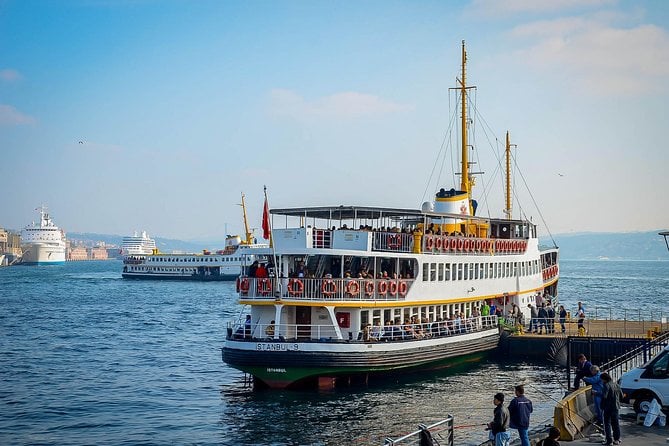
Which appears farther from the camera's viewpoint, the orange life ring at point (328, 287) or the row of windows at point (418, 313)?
the row of windows at point (418, 313)

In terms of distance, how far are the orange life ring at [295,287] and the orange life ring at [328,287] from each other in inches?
34.0

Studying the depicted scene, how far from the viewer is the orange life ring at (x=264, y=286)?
31984mm

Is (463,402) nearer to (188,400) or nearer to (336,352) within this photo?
(336,352)

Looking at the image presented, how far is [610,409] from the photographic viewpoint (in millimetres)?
17984

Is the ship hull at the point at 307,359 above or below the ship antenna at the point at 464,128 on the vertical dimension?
below

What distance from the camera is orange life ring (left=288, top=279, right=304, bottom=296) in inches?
1241

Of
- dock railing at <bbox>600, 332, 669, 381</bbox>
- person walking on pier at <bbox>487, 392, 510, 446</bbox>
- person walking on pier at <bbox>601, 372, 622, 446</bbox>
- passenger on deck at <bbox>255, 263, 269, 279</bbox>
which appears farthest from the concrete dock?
passenger on deck at <bbox>255, 263, 269, 279</bbox>

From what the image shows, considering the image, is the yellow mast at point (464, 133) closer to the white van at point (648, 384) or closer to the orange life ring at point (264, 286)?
the orange life ring at point (264, 286)

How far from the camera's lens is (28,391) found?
3594 cm

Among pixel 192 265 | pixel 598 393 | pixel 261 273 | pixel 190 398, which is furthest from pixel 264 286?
pixel 192 265

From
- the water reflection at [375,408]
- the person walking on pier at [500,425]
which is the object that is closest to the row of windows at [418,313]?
the water reflection at [375,408]

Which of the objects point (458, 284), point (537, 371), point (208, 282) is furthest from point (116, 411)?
point (208, 282)

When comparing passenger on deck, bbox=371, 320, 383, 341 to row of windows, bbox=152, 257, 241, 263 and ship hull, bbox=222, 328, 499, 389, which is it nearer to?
ship hull, bbox=222, 328, 499, 389

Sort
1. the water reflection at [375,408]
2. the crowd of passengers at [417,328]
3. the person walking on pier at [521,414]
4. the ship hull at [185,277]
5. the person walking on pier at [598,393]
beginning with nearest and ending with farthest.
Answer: the person walking on pier at [521,414]
the person walking on pier at [598,393]
the water reflection at [375,408]
the crowd of passengers at [417,328]
the ship hull at [185,277]
